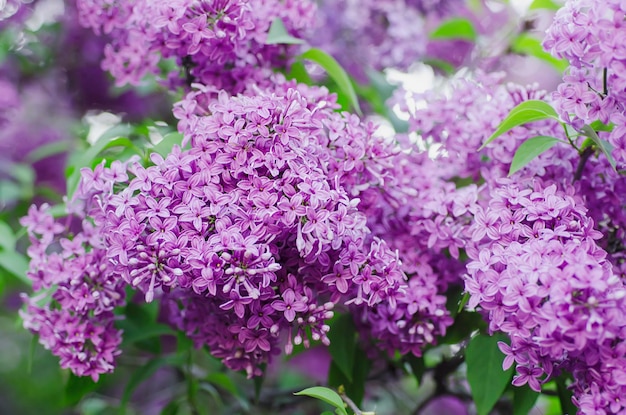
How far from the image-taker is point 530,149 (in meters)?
1.23

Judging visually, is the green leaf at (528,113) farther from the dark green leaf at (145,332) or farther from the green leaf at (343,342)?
the dark green leaf at (145,332)

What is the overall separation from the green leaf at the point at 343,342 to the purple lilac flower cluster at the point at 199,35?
0.51m

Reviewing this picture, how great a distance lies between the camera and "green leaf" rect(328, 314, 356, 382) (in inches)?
55.5

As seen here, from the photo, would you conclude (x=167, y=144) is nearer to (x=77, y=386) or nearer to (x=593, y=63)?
(x=77, y=386)

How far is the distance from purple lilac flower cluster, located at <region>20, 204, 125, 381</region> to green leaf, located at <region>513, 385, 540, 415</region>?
29.0 inches

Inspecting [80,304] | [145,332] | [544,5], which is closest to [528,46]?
[544,5]

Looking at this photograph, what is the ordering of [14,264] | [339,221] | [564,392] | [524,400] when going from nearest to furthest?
1. [339,221]
2. [524,400]
3. [564,392]
4. [14,264]

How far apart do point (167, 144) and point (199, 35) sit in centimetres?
22

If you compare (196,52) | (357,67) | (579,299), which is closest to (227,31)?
(196,52)

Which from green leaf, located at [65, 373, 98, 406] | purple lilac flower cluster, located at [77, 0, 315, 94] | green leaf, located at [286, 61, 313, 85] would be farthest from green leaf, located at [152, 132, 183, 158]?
green leaf, located at [65, 373, 98, 406]

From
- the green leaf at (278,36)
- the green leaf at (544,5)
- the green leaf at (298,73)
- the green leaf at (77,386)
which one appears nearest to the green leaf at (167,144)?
the green leaf at (278,36)

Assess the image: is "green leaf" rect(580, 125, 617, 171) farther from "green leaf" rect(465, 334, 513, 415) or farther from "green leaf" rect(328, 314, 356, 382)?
"green leaf" rect(328, 314, 356, 382)

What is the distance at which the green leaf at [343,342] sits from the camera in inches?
55.5

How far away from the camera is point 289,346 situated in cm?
116
